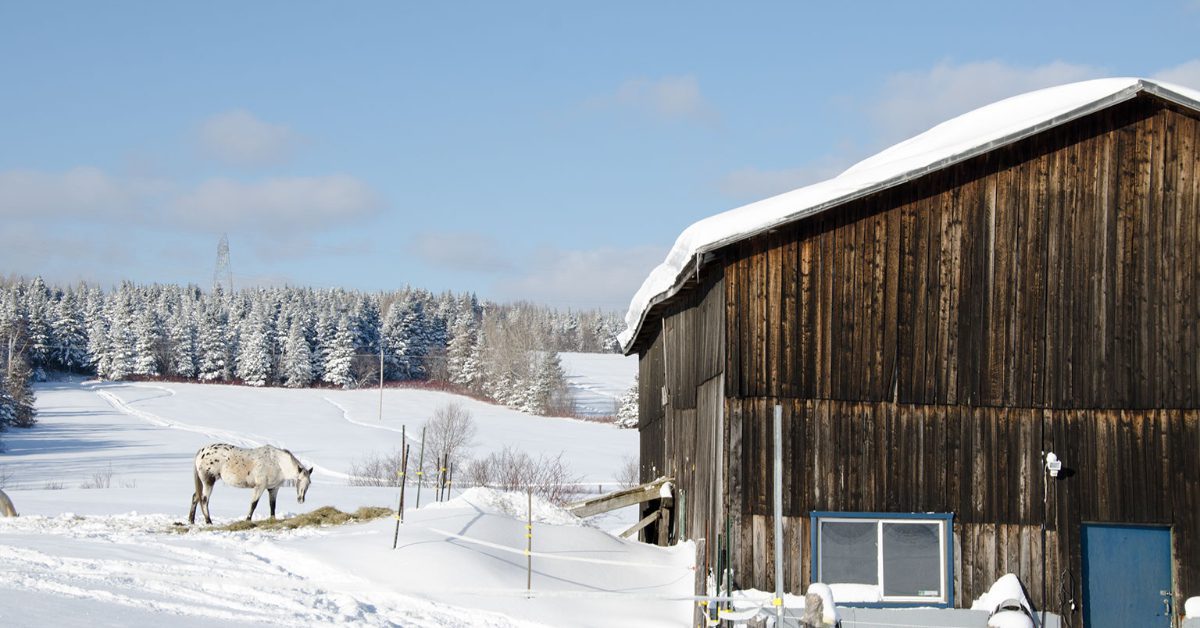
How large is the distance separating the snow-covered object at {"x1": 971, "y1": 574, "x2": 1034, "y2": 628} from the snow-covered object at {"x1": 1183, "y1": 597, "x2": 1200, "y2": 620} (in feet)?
6.89

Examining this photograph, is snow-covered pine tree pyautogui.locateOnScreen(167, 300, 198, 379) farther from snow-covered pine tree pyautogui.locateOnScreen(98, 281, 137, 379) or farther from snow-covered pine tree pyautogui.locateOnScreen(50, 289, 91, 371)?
snow-covered pine tree pyautogui.locateOnScreen(50, 289, 91, 371)

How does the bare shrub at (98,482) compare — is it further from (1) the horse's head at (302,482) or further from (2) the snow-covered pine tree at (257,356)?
(2) the snow-covered pine tree at (257,356)

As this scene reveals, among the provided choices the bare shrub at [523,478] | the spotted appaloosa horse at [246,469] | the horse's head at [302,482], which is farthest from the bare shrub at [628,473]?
the spotted appaloosa horse at [246,469]

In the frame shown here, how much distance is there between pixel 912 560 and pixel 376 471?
141 ft

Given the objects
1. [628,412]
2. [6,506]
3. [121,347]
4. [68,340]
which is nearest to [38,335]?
[68,340]

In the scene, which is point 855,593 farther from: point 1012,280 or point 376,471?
point 376,471

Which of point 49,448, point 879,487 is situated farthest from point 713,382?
point 49,448

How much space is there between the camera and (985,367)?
1530 centimetres

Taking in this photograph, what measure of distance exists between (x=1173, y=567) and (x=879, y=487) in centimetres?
423

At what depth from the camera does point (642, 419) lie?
2952cm

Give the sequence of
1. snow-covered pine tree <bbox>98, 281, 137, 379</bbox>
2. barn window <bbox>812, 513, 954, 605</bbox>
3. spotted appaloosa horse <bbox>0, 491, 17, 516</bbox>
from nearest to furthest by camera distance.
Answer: barn window <bbox>812, 513, 954, 605</bbox> < spotted appaloosa horse <bbox>0, 491, 17, 516</bbox> < snow-covered pine tree <bbox>98, 281, 137, 379</bbox>

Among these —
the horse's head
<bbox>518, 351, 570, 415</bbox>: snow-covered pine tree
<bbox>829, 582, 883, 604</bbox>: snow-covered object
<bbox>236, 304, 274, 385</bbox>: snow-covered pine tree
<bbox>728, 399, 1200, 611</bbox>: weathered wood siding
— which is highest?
<bbox>236, 304, 274, 385</bbox>: snow-covered pine tree

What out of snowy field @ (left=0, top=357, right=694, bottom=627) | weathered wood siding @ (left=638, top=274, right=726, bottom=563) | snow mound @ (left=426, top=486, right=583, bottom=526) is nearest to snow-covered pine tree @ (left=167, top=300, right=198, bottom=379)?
snowy field @ (left=0, top=357, right=694, bottom=627)

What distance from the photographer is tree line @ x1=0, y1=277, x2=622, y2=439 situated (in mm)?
118000
